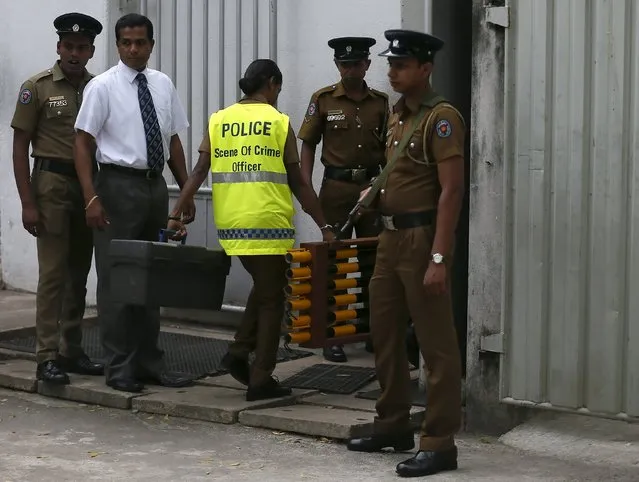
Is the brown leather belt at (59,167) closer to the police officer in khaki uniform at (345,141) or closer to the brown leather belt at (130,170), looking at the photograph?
the brown leather belt at (130,170)

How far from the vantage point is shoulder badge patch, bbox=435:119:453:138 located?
622 centimetres

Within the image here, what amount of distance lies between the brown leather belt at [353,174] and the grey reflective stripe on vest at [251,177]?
1.31m

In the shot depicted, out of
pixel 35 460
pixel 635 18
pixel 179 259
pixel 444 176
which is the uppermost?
pixel 635 18

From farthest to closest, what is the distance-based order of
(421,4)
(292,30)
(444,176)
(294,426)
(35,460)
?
(292,30) → (421,4) → (294,426) → (35,460) → (444,176)

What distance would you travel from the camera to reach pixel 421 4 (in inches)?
339

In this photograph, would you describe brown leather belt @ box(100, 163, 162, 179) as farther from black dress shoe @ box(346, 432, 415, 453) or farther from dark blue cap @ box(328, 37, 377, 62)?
black dress shoe @ box(346, 432, 415, 453)

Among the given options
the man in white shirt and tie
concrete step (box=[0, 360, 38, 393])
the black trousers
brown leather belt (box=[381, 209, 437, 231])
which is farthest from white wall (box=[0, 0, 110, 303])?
brown leather belt (box=[381, 209, 437, 231])

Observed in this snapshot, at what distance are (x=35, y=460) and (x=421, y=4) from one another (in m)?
3.82

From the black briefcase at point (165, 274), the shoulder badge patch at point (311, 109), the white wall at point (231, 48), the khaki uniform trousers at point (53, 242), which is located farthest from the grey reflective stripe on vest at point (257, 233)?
the white wall at point (231, 48)

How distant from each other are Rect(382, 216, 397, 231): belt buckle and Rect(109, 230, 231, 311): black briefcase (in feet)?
4.94

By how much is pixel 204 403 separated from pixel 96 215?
4.08 feet

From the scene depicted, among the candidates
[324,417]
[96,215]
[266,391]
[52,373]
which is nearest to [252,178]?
[96,215]

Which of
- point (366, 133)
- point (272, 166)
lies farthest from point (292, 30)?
point (272, 166)

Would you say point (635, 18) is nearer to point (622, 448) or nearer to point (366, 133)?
point (622, 448)
